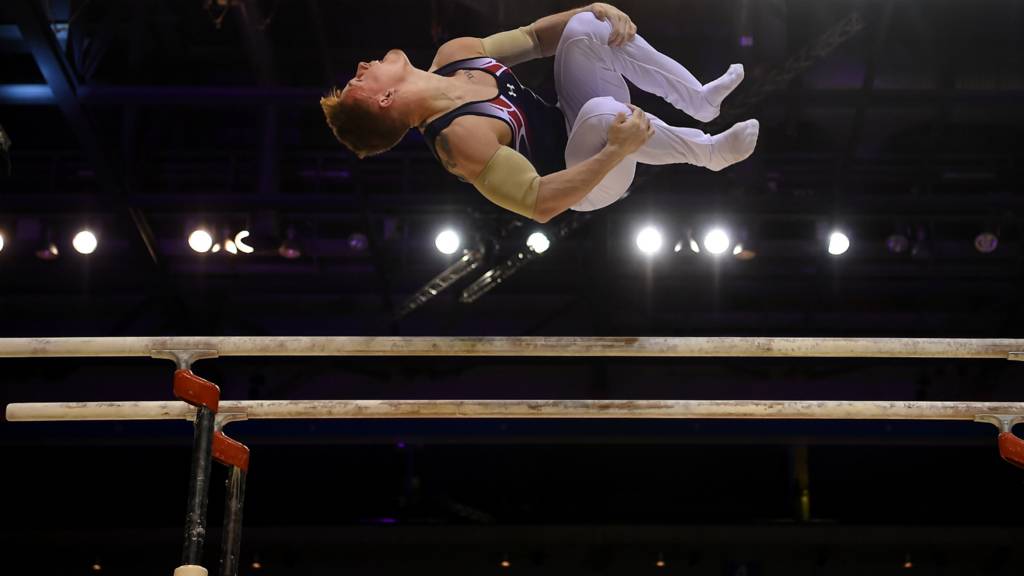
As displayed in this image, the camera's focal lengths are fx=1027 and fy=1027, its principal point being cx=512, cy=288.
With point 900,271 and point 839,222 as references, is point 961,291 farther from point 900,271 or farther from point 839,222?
point 839,222

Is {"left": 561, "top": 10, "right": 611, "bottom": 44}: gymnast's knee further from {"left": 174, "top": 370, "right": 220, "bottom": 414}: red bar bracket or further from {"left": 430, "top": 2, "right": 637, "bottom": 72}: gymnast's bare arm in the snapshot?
{"left": 174, "top": 370, "right": 220, "bottom": 414}: red bar bracket

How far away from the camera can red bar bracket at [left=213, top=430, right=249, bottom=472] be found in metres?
4.36

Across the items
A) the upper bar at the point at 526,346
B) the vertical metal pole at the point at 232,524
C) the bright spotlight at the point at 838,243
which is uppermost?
the bright spotlight at the point at 838,243

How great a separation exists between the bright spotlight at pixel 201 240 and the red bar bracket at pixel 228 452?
17.8ft

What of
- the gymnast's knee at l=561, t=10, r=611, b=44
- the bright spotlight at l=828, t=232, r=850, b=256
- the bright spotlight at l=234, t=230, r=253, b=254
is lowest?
the gymnast's knee at l=561, t=10, r=611, b=44

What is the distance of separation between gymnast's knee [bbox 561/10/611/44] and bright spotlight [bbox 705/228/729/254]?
18.3ft

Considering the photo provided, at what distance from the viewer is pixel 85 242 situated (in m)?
9.74

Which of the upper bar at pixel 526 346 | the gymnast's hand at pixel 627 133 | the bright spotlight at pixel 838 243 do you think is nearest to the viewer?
the gymnast's hand at pixel 627 133

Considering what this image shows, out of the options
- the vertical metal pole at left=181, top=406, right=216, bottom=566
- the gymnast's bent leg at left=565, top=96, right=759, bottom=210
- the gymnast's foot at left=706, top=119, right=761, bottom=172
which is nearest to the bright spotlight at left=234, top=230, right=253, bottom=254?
the vertical metal pole at left=181, top=406, right=216, bottom=566

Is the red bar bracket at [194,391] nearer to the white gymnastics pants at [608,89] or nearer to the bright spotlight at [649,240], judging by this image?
the white gymnastics pants at [608,89]

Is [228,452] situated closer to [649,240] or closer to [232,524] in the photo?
[232,524]

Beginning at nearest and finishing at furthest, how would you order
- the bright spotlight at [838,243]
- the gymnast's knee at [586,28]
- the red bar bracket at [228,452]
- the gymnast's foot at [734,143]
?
1. the gymnast's foot at [734,143]
2. the gymnast's knee at [586,28]
3. the red bar bracket at [228,452]
4. the bright spotlight at [838,243]

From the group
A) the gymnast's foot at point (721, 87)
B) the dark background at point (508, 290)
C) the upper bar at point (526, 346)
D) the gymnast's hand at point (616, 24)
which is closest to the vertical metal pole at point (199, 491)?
the upper bar at point (526, 346)

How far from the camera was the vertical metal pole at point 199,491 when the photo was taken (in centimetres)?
394
